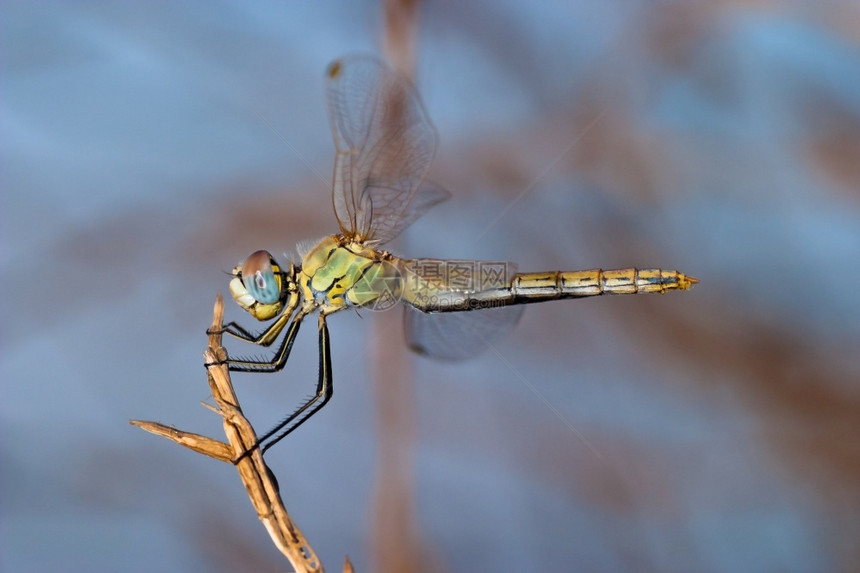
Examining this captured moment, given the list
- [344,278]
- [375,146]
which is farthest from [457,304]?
[375,146]

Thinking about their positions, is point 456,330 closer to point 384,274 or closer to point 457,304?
point 457,304

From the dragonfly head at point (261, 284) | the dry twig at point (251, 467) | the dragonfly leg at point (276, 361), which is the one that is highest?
the dragonfly head at point (261, 284)

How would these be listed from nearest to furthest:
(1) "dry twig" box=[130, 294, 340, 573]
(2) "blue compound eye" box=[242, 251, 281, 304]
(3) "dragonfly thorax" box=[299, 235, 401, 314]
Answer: (1) "dry twig" box=[130, 294, 340, 573] → (2) "blue compound eye" box=[242, 251, 281, 304] → (3) "dragonfly thorax" box=[299, 235, 401, 314]

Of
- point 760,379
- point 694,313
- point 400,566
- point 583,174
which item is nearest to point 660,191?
point 583,174

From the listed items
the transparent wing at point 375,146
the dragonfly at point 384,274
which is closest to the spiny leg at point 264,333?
the dragonfly at point 384,274

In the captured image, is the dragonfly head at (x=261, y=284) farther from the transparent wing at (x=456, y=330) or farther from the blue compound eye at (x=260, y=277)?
the transparent wing at (x=456, y=330)

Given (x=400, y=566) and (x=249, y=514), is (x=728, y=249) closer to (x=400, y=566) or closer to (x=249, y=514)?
(x=400, y=566)

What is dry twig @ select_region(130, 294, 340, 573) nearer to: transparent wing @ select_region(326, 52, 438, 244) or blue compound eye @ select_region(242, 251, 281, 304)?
blue compound eye @ select_region(242, 251, 281, 304)

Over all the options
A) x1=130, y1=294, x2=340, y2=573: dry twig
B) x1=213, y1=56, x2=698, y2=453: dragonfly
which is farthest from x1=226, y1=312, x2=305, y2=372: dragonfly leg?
x1=130, y1=294, x2=340, y2=573: dry twig
